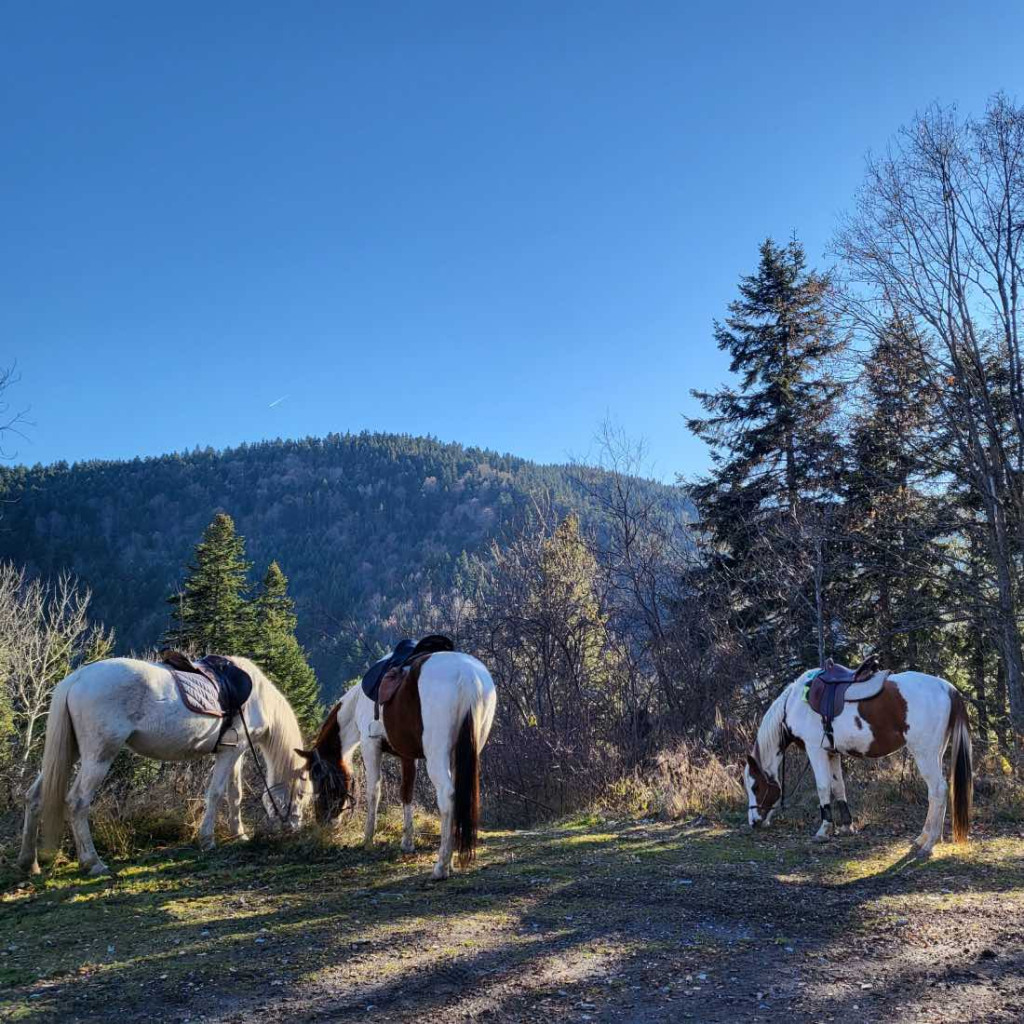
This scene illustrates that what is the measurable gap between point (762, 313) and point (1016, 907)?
1599 centimetres

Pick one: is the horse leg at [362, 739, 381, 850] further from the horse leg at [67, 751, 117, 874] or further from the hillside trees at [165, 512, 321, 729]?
the hillside trees at [165, 512, 321, 729]

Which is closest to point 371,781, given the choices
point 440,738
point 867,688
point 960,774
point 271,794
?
point 271,794

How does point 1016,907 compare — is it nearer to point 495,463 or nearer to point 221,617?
point 221,617

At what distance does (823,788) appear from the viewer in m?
6.92

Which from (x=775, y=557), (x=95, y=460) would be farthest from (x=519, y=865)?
(x=95, y=460)

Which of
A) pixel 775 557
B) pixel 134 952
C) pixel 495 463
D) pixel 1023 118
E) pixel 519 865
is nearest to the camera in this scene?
pixel 134 952

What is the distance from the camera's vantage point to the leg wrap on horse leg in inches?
278

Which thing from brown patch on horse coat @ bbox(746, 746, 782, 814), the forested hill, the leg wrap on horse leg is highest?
the forested hill

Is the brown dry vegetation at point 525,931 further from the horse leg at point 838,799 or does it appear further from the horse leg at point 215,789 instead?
the horse leg at point 838,799

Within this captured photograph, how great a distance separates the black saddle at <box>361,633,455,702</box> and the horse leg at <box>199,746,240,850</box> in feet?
5.25

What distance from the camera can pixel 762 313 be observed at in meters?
18.5

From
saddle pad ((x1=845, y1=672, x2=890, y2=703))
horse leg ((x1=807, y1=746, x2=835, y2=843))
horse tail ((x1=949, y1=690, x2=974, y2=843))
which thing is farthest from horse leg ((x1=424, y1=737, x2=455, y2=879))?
horse tail ((x1=949, y1=690, x2=974, y2=843))

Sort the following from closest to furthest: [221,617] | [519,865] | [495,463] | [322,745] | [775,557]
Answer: [519,865], [322,745], [775,557], [221,617], [495,463]

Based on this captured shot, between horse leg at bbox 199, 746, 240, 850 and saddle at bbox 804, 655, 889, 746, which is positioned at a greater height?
saddle at bbox 804, 655, 889, 746
